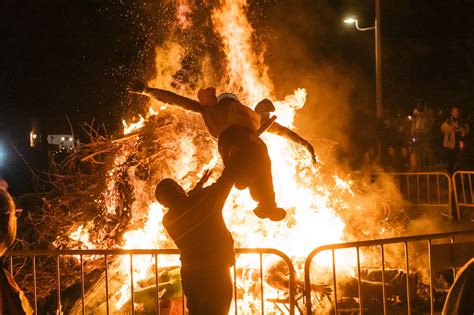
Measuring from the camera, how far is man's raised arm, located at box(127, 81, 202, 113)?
4.98 meters

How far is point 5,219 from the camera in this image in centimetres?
355

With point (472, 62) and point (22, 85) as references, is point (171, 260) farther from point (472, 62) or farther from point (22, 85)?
point (22, 85)

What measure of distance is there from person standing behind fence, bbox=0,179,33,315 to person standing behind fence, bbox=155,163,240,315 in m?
1.04

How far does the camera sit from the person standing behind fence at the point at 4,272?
3549 millimetres

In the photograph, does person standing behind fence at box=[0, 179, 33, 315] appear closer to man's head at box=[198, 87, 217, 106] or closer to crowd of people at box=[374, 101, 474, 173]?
man's head at box=[198, 87, 217, 106]

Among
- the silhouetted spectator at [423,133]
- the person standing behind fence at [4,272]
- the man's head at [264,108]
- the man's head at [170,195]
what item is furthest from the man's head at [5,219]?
the silhouetted spectator at [423,133]

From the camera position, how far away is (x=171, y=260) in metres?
7.45

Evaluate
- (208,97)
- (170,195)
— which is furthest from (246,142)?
(208,97)

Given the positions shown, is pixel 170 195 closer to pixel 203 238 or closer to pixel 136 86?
pixel 203 238

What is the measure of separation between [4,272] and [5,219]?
42 cm

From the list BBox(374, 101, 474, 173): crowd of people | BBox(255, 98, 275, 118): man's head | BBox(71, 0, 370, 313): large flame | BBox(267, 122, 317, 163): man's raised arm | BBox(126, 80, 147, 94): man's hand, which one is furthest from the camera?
BBox(374, 101, 474, 173): crowd of people

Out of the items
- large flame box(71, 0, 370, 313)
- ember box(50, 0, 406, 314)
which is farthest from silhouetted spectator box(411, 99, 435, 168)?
ember box(50, 0, 406, 314)

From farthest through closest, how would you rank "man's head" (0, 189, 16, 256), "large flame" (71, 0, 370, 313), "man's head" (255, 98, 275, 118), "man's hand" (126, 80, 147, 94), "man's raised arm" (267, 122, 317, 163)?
"large flame" (71, 0, 370, 313)
"man's raised arm" (267, 122, 317, 163)
"man's hand" (126, 80, 147, 94)
"man's head" (255, 98, 275, 118)
"man's head" (0, 189, 16, 256)

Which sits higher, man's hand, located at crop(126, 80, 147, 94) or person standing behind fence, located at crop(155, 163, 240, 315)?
man's hand, located at crop(126, 80, 147, 94)
